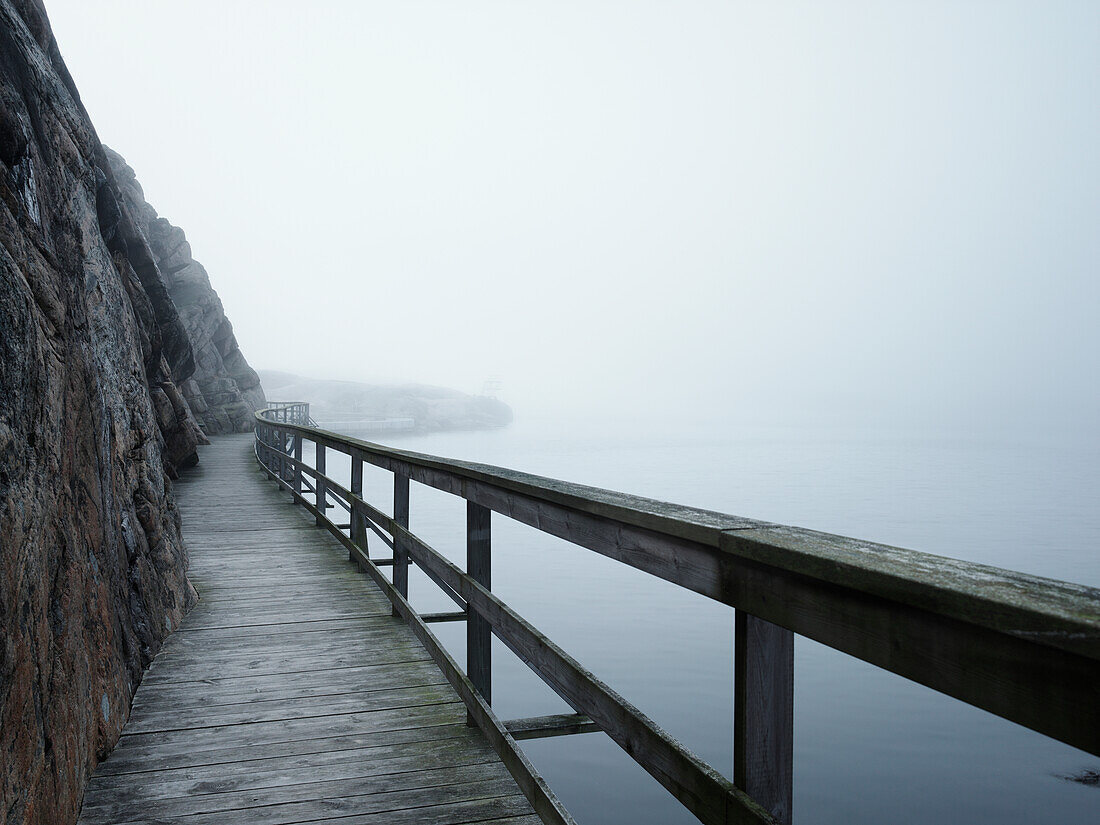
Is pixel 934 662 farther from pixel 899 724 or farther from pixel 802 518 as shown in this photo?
pixel 802 518

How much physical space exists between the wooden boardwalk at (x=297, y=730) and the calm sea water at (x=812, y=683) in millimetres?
15173

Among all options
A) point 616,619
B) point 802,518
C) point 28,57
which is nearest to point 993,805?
point 616,619

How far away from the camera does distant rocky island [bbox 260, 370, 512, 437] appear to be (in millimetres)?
105844

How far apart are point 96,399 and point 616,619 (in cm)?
2884

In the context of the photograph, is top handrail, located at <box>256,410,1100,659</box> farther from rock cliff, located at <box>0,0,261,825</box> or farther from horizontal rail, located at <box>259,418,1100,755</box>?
rock cliff, located at <box>0,0,261,825</box>

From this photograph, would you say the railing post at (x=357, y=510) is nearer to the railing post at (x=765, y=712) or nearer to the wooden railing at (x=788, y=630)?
the wooden railing at (x=788, y=630)

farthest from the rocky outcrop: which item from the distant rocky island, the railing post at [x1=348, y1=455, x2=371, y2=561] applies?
the distant rocky island

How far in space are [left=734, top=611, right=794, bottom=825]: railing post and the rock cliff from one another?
5.89ft

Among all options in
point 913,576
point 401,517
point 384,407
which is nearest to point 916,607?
point 913,576

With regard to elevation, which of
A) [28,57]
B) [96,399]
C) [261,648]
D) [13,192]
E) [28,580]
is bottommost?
[261,648]

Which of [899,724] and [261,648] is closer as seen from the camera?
[261,648]

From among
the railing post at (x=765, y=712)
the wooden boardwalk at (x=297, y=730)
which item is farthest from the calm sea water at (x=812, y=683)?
the railing post at (x=765, y=712)

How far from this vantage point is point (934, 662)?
0.95 m

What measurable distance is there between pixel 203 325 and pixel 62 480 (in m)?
34.3
